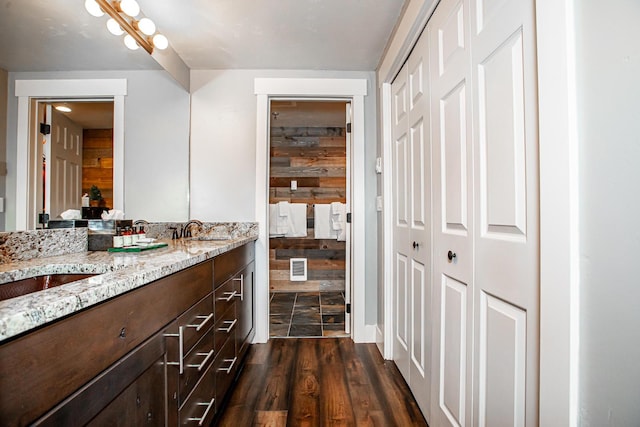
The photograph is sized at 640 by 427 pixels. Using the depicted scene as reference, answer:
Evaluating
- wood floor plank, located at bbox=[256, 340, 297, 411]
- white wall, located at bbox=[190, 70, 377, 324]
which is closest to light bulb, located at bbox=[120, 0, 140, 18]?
white wall, located at bbox=[190, 70, 377, 324]

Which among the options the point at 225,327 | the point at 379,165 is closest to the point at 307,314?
the point at 225,327

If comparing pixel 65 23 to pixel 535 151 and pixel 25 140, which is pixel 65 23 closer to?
pixel 25 140

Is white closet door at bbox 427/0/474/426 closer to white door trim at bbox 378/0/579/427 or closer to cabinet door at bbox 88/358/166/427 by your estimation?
white door trim at bbox 378/0/579/427

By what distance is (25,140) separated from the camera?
1.04 meters

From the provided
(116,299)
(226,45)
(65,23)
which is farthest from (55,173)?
(226,45)

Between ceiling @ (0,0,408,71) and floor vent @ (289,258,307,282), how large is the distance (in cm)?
247

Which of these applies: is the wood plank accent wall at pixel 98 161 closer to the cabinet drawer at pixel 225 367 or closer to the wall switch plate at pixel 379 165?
the cabinet drawer at pixel 225 367

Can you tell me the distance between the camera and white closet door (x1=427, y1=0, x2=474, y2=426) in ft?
3.42

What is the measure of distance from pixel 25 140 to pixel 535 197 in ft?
5.31

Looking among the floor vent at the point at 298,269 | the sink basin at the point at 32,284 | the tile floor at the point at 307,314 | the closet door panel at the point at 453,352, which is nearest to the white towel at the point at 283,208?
the floor vent at the point at 298,269

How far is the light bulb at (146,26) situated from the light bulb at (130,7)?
8 centimetres

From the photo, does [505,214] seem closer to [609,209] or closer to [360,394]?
[609,209]

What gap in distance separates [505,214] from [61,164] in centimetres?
161

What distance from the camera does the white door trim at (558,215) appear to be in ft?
1.96
